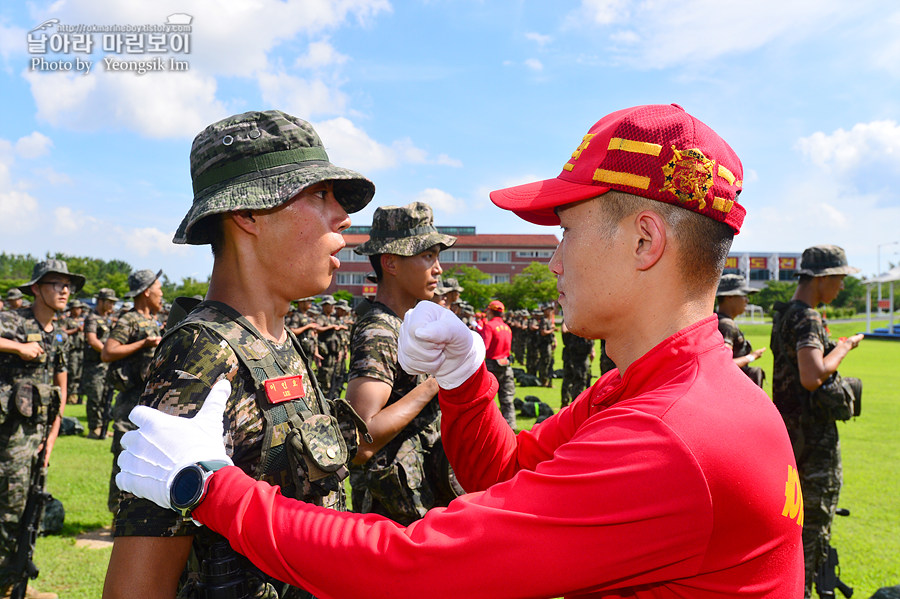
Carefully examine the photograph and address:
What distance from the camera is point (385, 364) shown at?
11.1ft

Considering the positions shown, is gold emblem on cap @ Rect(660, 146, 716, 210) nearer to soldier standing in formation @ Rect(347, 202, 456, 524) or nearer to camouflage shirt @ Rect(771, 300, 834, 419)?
soldier standing in formation @ Rect(347, 202, 456, 524)

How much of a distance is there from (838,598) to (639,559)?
514 cm

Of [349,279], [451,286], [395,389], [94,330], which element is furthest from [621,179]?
[349,279]

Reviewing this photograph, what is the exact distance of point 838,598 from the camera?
16.4ft

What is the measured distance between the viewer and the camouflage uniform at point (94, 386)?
34.9 ft

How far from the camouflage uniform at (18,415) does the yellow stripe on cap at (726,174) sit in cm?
549

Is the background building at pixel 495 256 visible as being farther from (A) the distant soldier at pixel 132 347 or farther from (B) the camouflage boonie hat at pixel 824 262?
(B) the camouflage boonie hat at pixel 824 262

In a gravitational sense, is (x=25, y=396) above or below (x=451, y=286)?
below

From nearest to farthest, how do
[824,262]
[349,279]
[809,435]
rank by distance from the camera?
[809,435], [824,262], [349,279]

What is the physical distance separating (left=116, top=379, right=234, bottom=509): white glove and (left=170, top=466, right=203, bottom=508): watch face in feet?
0.07

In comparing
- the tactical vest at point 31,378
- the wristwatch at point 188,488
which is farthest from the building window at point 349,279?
the wristwatch at point 188,488

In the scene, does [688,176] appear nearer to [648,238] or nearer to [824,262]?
[648,238]

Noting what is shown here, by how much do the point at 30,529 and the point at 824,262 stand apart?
705 cm

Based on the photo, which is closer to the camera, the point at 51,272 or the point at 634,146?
the point at 634,146
